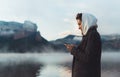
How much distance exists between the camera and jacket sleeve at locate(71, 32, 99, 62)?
4504 millimetres

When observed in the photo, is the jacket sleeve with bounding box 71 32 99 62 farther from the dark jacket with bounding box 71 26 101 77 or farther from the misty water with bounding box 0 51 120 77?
the misty water with bounding box 0 51 120 77

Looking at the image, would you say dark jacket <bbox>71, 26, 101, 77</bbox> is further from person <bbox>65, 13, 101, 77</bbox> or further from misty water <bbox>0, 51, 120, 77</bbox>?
misty water <bbox>0, 51, 120, 77</bbox>

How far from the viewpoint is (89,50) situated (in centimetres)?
450

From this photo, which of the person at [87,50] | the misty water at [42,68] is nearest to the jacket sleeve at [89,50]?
the person at [87,50]

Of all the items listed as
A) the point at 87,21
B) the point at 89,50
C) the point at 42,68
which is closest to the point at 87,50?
the point at 89,50

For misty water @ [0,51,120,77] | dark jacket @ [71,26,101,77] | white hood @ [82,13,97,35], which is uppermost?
white hood @ [82,13,97,35]

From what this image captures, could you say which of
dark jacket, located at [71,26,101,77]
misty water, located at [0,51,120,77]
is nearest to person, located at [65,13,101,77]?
dark jacket, located at [71,26,101,77]

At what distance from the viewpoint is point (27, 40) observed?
118 m

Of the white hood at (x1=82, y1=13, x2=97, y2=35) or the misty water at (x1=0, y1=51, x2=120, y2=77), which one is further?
the misty water at (x1=0, y1=51, x2=120, y2=77)

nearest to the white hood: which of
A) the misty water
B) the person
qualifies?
the person

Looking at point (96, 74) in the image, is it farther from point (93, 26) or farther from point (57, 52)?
point (57, 52)

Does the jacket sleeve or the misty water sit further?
the misty water

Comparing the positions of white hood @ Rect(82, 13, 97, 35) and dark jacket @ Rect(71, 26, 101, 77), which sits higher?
white hood @ Rect(82, 13, 97, 35)

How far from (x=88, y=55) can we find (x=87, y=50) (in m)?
0.05
